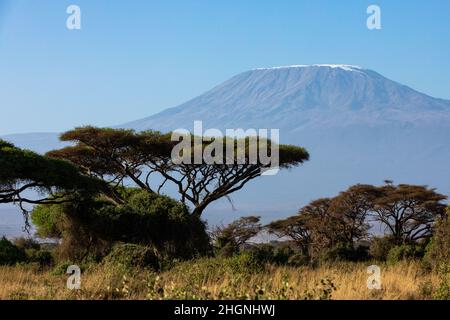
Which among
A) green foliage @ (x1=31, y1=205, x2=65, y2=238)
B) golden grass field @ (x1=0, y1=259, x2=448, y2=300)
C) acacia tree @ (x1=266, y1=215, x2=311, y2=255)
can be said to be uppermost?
golden grass field @ (x1=0, y1=259, x2=448, y2=300)

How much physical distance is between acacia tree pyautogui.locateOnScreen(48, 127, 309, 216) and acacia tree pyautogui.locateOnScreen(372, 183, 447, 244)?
34.6 ft

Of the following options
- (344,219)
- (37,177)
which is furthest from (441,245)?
(344,219)

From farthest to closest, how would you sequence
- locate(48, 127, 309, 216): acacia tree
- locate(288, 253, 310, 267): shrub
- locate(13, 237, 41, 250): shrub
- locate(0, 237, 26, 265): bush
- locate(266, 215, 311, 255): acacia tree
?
1. locate(266, 215, 311, 255): acacia tree
2. locate(13, 237, 41, 250): shrub
3. locate(48, 127, 309, 216): acacia tree
4. locate(0, 237, 26, 265): bush
5. locate(288, 253, 310, 267): shrub

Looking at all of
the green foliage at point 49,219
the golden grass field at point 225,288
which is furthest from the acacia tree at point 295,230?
the golden grass field at point 225,288

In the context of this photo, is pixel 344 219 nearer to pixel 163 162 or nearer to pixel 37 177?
pixel 163 162

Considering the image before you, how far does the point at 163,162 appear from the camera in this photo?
39.1m

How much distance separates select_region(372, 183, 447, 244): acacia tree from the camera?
45.9 metres

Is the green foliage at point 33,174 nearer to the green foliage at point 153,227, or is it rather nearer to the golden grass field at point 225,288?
the green foliage at point 153,227

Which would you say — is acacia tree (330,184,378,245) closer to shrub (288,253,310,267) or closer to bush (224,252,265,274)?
shrub (288,253,310,267)

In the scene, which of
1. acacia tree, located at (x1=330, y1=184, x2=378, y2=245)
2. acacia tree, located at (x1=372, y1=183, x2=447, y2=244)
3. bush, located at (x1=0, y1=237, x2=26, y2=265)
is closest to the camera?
bush, located at (x1=0, y1=237, x2=26, y2=265)

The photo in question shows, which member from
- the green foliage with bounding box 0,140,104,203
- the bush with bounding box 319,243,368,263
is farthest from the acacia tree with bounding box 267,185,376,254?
the green foliage with bounding box 0,140,104,203
